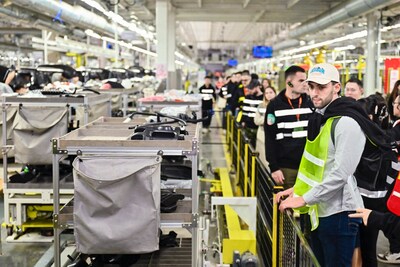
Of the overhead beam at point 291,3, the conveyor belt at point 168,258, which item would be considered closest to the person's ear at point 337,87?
the conveyor belt at point 168,258

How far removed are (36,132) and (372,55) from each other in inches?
376

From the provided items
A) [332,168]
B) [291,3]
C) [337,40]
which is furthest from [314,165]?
[337,40]

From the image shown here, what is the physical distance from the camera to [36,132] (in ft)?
18.0

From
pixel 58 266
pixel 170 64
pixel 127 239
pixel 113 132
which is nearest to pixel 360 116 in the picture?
pixel 127 239

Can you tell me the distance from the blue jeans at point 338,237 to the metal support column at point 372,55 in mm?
9931

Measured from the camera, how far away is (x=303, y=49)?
71.5 feet

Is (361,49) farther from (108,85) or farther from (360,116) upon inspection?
(360,116)

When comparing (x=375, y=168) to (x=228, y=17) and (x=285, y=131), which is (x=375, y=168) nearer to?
(x=285, y=131)

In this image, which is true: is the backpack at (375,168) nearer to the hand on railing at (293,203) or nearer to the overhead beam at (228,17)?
the hand on railing at (293,203)

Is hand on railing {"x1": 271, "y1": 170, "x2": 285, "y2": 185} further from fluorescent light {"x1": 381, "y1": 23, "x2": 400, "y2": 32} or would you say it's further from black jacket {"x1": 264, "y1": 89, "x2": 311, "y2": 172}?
fluorescent light {"x1": 381, "y1": 23, "x2": 400, "y2": 32}

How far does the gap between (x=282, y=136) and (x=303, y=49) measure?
56.5 feet

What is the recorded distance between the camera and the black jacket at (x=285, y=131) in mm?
5199

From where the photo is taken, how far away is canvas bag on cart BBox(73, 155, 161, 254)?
3.16m

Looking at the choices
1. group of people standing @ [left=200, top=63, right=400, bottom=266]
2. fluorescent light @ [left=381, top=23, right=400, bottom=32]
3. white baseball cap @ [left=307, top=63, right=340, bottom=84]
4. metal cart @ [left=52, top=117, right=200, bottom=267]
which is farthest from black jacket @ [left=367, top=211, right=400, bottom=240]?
fluorescent light @ [left=381, top=23, right=400, bottom=32]
